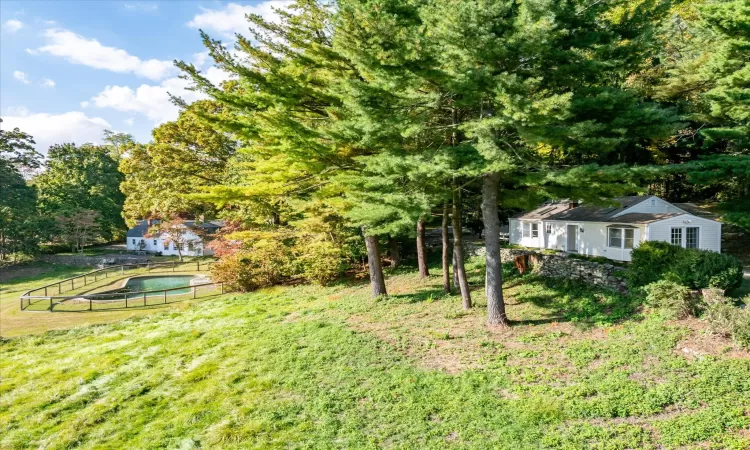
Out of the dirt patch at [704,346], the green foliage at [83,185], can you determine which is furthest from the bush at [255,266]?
the green foliage at [83,185]

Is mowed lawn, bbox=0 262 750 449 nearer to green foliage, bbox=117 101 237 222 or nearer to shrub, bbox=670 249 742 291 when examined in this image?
shrub, bbox=670 249 742 291

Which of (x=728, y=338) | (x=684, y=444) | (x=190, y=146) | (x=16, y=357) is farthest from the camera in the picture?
(x=190, y=146)

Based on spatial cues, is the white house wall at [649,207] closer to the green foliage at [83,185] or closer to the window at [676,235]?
the window at [676,235]

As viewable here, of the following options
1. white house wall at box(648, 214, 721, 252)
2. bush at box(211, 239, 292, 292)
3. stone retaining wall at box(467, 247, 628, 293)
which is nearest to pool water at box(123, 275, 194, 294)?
bush at box(211, 239, 292, 292)

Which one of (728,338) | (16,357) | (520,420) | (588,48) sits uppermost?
(588,48)

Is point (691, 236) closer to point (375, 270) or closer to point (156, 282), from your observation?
point (375, 270)

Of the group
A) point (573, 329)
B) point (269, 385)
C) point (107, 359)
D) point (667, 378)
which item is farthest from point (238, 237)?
point (667, 378)

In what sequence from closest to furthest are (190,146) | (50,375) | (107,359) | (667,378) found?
1. (667,378)
2. (50,375)
3. (107,359)
4. (190,146)

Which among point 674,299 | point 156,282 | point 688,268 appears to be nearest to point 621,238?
point 688,268

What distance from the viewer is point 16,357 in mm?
12438

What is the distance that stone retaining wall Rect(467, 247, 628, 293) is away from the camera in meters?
12.1

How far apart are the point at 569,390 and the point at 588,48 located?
780 centimetres

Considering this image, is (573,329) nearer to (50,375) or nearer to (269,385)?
(269,385)

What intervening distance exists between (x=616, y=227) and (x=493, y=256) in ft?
32.0
